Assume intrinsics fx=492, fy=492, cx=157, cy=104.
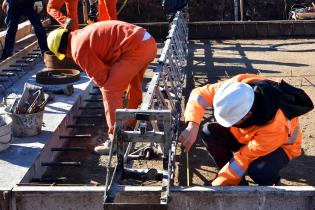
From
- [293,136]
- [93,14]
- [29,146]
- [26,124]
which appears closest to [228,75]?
[93,14]

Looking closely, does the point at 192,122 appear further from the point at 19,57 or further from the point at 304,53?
the point at 304,53

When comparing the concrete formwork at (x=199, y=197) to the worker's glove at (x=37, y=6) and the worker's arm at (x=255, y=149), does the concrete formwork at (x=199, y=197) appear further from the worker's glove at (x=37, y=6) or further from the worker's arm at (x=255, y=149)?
the worker's glove at (x=37, y=6)

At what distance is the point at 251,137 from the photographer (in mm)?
3885

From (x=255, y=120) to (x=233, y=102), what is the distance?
25cm

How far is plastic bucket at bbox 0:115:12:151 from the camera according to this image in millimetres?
4648

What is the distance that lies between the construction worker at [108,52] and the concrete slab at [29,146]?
31.4 inches

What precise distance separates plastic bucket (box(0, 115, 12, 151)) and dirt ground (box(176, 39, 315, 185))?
1705 mm

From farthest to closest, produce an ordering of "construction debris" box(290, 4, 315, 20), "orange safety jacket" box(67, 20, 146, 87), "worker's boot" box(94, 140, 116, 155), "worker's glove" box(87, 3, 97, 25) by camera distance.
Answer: "construction debris" box(290, 4, 315, 20)
"worker's glove" box(87, 3, 97, 25)
"worker's boot" box(94, 140, 116, 155)
"orange safety jacket" box(67, 20, 146, 87)

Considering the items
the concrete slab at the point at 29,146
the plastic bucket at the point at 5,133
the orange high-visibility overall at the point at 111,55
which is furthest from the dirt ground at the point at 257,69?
the plastic bucket at the point at 5,133

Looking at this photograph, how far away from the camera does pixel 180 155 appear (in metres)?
5.37

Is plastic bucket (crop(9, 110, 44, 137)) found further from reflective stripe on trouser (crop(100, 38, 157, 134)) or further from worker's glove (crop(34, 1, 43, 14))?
worker's glove (crop(34, 1, 43, 14))

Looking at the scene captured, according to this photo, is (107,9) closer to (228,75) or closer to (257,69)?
(228,75)

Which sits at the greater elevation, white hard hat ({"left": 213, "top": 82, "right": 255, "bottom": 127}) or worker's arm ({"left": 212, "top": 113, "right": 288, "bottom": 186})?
white hard hat ({"left": 213, "top": 82, "right": 255, "bottom": 127})

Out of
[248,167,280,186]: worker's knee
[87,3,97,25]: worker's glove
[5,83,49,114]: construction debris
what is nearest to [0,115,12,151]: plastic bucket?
[5,83,49,114]: construction debris
